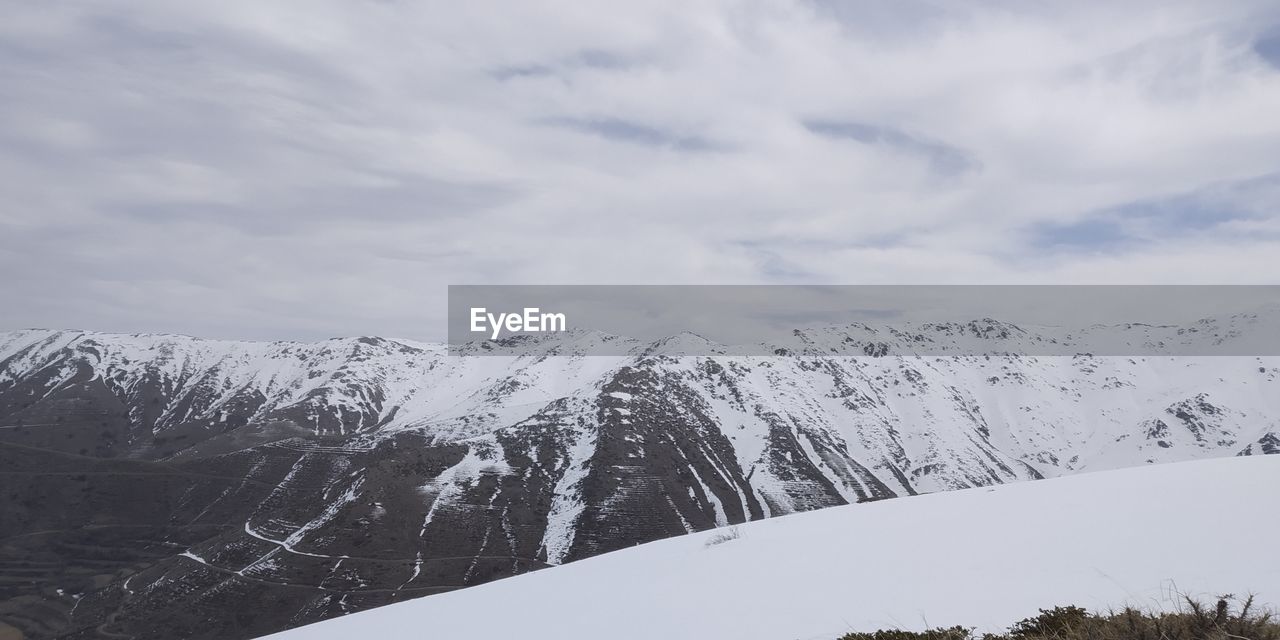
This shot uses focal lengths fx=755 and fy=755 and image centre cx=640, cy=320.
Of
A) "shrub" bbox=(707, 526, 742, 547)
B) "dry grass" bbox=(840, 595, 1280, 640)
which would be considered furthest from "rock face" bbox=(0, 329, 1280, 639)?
"dry grass" bbox=(840, 595, 1280, 640)

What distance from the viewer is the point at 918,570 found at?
7336 mm

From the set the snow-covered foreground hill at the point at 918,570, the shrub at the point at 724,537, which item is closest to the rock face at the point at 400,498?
the shrub at the point at 724,537

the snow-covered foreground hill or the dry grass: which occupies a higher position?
the dry grass

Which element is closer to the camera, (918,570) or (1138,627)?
(1138,627)

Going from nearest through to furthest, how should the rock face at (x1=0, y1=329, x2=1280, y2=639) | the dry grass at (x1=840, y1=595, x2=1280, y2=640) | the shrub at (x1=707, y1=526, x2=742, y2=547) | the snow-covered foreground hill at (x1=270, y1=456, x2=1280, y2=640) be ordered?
the dry grass at (x1=840, y1=595, x2=1280, y2=640), the snow-covered foreground hill at (x1=270, y1=456, x2=1280, y2=640), the shrub at (x1=707, y1=526, x2=742, y2=547), the rock face at (x1=0, y1=329, x2=1280, y2=639)

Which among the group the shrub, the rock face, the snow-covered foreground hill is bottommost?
the rock face

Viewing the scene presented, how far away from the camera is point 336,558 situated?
86.4m

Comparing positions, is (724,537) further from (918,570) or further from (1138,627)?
(1138,627)

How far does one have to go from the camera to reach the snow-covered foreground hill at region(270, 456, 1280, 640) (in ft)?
20.3

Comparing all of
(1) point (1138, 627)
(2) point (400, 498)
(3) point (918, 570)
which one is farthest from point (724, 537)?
(2) point (400, 498)

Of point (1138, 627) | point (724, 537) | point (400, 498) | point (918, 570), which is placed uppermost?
point (1138, 627)

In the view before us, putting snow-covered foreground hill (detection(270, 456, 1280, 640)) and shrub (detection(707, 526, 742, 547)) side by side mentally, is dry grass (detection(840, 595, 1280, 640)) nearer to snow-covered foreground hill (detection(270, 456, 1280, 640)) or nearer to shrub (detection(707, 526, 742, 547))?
snow-covered foreground hill (detection(270, 456, 1280, 640))

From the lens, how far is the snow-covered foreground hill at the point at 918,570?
6.20 m

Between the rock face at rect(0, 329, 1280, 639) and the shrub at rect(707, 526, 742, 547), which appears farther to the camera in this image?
the rock face at rect(0, 329, 1280, 639)
